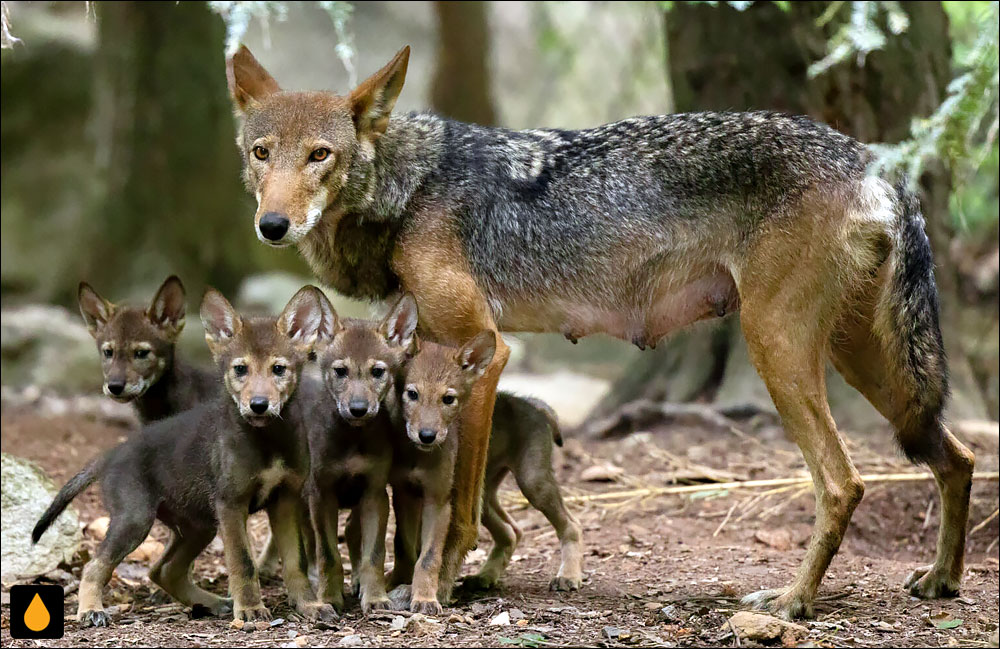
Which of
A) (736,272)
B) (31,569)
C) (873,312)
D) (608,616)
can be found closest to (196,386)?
(31,569)

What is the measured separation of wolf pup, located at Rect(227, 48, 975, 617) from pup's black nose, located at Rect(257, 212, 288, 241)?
0.4 inches

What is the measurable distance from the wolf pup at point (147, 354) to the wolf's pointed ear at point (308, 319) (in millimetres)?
1015

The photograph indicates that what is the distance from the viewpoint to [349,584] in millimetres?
6680

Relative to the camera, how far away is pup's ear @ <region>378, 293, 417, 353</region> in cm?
582

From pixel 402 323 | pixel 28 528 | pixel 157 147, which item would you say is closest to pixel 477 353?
pixel 402 323

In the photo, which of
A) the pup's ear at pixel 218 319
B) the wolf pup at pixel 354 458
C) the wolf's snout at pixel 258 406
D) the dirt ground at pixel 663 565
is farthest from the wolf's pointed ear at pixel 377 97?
the dirt ground at pixel 663 565

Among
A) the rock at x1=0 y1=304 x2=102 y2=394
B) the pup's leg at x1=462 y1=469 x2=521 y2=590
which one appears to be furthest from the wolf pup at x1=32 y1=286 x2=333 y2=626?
the rock at x1=0 y1=304 x2=102 y2=394

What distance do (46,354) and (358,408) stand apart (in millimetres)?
7065

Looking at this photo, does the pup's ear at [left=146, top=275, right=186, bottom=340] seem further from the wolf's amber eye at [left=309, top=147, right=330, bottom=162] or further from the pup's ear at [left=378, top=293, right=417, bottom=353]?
the pup's ear at [left=378, top=293, right=417, bottom=353]

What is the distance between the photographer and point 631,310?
657 centimetres

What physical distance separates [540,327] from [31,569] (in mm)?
3487

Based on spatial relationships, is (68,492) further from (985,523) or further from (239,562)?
(985,523)

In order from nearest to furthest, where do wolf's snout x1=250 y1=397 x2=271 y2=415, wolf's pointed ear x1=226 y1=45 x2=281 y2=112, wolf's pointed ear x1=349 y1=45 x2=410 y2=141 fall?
wolf's snout x1=250 y1=397 x2=271 y2=415
wolf's pointed ear x1=349 y1=45 x2=410 y2=141
wolf's pointed ear x1=226 y1=45 x2=281 y2=112

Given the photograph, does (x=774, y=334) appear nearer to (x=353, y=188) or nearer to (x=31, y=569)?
(x=353, y=188)
